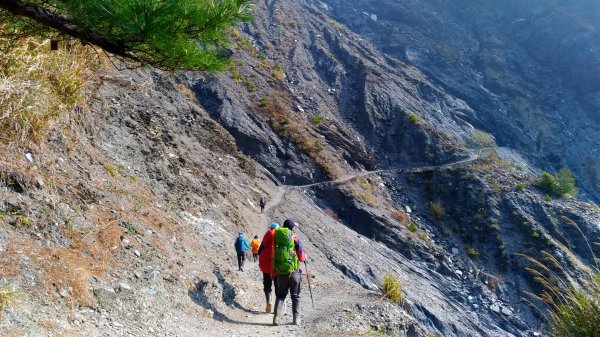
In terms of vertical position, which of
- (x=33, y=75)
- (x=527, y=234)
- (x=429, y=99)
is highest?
(x=33, y=75)

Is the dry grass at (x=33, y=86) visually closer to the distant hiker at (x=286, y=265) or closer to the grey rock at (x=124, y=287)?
the grey rock at (x=124, y=287)

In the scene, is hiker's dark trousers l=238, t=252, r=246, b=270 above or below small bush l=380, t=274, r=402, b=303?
below

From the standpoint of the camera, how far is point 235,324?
6.97 metres

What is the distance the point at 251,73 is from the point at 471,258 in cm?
2136

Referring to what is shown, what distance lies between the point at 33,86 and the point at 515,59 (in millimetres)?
76142

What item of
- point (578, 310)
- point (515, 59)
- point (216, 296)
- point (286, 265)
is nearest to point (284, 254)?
point (286, 265)

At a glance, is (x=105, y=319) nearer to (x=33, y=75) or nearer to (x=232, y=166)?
(x=33, y=75)

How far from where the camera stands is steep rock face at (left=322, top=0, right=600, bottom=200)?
53.8 m

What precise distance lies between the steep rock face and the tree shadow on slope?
4661 cm

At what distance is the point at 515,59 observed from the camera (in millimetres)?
69375

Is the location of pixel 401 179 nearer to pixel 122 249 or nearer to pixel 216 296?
pixel 216 296

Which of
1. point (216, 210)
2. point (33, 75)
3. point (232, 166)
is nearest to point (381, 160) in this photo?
point (232, 166)

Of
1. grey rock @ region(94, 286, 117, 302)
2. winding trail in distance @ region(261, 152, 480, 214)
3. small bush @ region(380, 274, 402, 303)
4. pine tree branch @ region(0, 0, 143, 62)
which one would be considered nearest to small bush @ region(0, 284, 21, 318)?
grey rock @ region(94, 286, 117, 302)

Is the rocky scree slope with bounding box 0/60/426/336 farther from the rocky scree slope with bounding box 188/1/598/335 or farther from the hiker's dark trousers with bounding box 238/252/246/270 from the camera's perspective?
the rocky scree slope with bounding box 188/1/598/335
